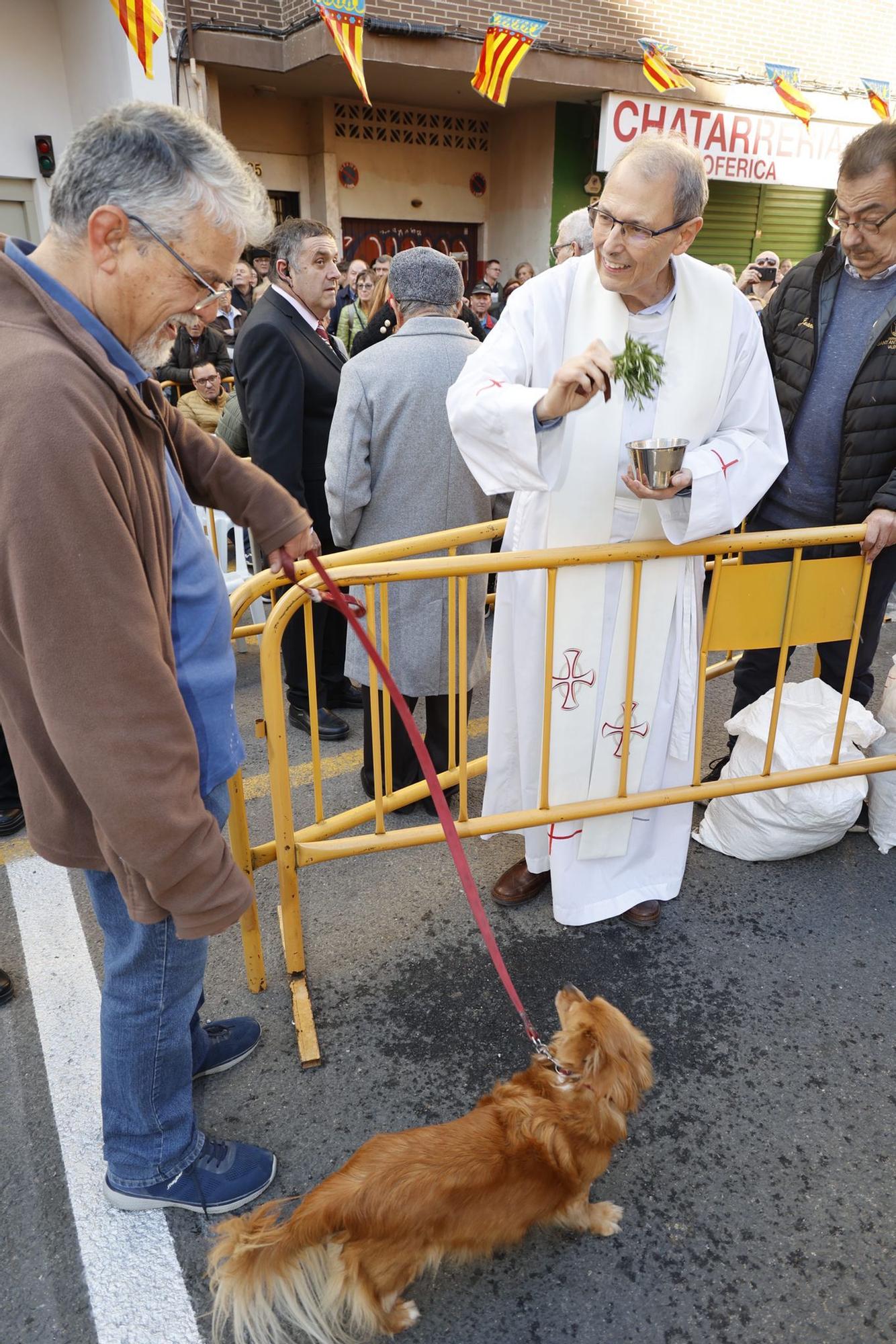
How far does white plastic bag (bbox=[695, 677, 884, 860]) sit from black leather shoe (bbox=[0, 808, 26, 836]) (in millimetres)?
2813

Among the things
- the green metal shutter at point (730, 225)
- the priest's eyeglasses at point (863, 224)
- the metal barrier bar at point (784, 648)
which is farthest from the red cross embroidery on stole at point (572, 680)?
the green metal shutter at point (730, 225)

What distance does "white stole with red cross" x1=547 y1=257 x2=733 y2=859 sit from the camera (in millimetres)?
2582

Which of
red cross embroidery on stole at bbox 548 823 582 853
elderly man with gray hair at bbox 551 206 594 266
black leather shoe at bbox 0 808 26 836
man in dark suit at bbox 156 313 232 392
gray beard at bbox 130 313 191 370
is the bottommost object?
black leather shoe at bbox 0 808 26 836

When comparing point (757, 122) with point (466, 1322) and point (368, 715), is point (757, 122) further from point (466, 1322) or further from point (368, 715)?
point (466, 1322)

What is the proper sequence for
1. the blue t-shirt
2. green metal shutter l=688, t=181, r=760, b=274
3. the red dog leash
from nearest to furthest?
1. the blue t-shirt
2. the red dog leash
3. green metal shutter l=688, t=181, r=760, b=274

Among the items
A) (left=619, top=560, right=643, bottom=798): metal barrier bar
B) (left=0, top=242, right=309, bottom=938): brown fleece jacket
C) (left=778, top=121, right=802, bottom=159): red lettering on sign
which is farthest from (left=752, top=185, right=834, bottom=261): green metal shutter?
(left=0, top=242, right=309, bottom=938): brown fleece jacket

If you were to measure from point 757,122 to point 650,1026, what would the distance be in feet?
53.6

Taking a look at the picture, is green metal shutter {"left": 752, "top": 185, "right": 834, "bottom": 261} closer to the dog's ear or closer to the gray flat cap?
the gray flat cap

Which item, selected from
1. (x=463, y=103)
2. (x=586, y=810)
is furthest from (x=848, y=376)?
(x=463, y=103)

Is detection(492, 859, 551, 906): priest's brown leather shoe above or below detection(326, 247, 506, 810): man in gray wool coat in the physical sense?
below

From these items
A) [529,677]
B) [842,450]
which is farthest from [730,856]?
[842,450]

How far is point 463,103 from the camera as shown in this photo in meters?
13.9

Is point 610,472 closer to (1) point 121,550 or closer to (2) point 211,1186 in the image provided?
(1) point 121,550

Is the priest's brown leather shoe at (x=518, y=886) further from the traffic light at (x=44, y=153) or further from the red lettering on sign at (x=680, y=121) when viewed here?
the red lettering on sign at (x=680, y=121)
